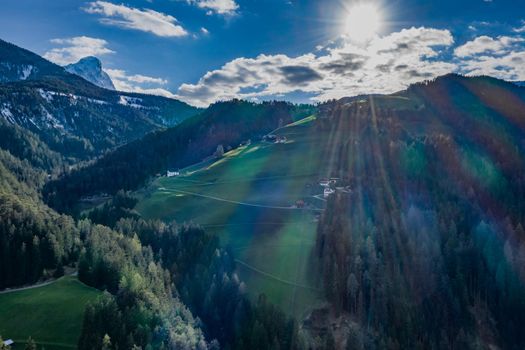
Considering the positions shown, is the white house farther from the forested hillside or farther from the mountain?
the forested hillside

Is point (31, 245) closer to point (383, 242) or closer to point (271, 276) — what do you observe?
point (271, 276)

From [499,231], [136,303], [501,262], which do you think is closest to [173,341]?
[136,303]

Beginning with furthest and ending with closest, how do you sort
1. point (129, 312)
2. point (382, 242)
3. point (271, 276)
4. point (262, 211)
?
point (262, 211) → point (382, 242) → point (271, 276) → point (129, 312)

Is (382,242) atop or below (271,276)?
atop

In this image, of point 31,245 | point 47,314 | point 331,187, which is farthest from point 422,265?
point 31,245

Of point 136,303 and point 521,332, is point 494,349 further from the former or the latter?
point 136,303

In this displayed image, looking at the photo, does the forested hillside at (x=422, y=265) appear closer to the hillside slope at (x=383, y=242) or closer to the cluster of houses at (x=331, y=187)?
the hillside slope at (x=383, y=242)

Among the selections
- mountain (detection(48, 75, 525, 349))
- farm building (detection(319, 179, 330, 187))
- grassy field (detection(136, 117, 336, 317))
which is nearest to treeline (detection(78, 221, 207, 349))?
mountain (detection(48, 75, 525, 349))
